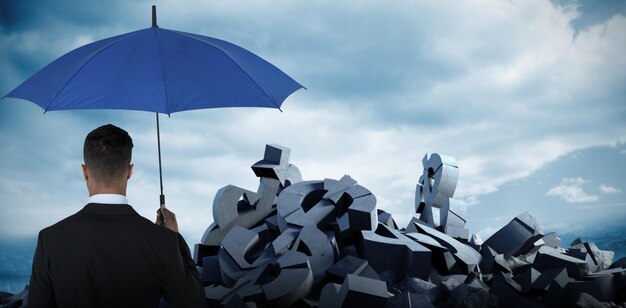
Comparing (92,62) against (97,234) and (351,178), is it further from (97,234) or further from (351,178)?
(351,178)

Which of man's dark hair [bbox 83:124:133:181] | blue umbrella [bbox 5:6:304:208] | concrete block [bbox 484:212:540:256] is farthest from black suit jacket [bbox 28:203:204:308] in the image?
concrete block [bbox 484:212:540:256]

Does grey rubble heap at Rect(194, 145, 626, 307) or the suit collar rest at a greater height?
the suit collar

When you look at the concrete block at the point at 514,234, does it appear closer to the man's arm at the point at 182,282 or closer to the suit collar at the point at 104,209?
the man's arm at the point at 182,282

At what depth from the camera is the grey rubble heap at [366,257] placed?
5.43 meters

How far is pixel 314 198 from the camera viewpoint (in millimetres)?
7504

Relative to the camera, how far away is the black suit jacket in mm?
2383

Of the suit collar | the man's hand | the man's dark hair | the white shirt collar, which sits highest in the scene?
the man's dark hair

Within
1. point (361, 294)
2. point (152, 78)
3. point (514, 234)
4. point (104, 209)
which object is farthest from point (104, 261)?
point (514, 234)

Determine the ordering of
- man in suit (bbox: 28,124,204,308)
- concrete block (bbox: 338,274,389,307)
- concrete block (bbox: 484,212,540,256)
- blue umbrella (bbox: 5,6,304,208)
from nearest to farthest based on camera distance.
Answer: man in suit (bbox: 28,124,204,308)
blue umbrella (bbox: 5,6,304,208)
concrete block (bbox: 338,274,389,307)
concrete block (bbox: 484,212,540,256)

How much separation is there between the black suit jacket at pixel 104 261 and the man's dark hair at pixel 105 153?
0.15 meters

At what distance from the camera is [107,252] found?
93.7 inches

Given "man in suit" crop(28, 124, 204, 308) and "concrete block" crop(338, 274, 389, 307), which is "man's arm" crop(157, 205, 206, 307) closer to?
"man in suit" crop(28, 124, 204, 308)

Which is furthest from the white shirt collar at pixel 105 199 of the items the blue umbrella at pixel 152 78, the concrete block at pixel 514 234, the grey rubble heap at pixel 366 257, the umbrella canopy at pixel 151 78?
the concrete block at pixel 514 234

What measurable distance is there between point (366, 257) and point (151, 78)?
3219mm
